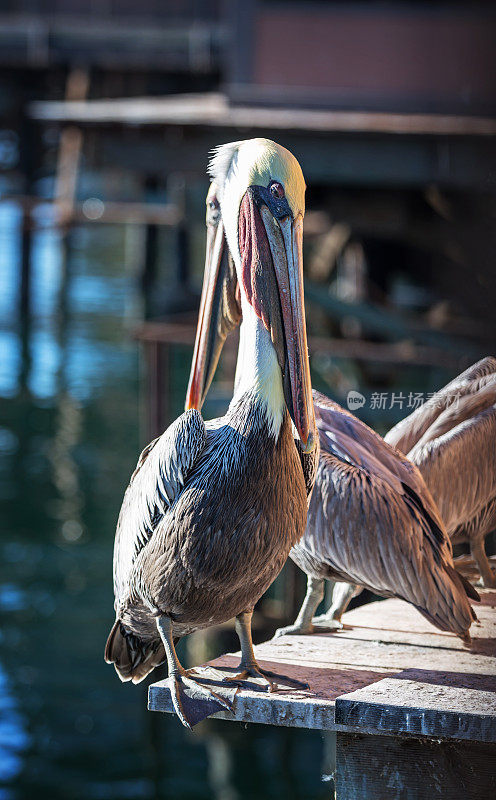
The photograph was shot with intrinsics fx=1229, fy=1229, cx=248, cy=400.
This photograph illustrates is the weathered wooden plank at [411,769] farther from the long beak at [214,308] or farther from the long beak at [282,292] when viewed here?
the long beak at [214,308]

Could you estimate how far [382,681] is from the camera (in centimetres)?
236

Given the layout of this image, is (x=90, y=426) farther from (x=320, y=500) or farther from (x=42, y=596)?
(x=320, y=500)

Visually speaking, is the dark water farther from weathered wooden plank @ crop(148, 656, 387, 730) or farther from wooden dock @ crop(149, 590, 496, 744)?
weathered wooden plank @ crop(148, 656, 387, 730)

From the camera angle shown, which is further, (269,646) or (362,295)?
(362,295)

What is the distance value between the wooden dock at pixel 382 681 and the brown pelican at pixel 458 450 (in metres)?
0.15

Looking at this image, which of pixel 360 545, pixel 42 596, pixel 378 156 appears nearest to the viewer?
pixel 360 545

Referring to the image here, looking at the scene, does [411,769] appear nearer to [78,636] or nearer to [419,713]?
[419,713]

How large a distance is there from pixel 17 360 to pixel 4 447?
135 inches

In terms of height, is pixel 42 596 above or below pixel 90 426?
below

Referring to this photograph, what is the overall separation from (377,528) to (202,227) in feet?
20.7

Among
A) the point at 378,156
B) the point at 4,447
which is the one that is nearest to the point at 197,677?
the point at 378,156

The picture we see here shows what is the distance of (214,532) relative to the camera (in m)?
2.31

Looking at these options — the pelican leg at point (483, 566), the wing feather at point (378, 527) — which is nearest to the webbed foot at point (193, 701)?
the wing feather at point (378, 527)

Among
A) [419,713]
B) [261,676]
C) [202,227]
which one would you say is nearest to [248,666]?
[261,676]
